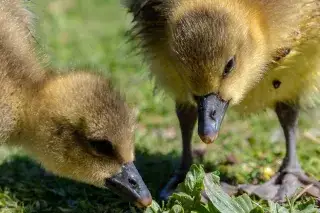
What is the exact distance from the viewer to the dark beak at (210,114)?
4195 millimetres

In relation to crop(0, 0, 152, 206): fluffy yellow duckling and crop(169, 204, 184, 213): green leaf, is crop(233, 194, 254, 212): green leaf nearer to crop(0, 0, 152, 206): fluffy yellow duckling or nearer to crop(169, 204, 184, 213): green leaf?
crop(169, 204, 184, 213): green leaf

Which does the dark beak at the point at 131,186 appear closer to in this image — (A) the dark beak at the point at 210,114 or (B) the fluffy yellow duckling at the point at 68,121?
(B) the fluffy yellow duckling at the point at 68,121

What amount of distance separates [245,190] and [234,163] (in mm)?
599

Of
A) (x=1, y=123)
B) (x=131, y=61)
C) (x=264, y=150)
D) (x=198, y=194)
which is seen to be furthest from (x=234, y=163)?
(x=131, y=61)

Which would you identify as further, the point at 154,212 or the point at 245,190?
the point at 245,190

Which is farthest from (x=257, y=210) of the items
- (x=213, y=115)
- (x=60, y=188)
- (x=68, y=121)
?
(x=60, y=188)

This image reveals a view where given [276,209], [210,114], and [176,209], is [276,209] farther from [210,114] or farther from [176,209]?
[210,114]

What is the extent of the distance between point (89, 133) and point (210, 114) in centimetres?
A: 58

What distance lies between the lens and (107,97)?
409 cm

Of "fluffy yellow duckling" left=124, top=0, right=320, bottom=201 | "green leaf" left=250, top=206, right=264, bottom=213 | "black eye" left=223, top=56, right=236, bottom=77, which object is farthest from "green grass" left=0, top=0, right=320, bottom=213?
"green leaf" left=250, top=206, right=264, bottom=213

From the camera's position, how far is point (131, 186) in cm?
412

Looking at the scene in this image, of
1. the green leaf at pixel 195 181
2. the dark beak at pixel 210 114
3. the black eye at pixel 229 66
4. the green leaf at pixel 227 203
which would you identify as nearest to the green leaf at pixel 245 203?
the green leaf at pixel 227 203

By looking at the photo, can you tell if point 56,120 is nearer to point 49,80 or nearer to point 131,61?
point 49,80

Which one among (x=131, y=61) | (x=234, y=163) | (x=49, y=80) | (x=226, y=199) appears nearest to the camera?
(x=226, y=199)
